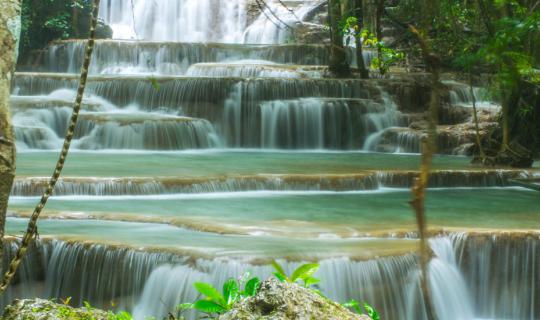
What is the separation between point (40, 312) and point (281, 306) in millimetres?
959

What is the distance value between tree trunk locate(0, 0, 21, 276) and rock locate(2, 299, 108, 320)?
0.25m

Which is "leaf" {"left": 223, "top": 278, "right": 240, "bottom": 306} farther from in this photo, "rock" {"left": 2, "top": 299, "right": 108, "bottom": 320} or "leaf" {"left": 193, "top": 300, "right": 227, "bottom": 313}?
"rock" {"left": 2, "top": 299, "right": 108, "bottom": 320}

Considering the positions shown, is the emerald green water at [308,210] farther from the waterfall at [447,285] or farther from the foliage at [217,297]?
the foliage at [217,297]

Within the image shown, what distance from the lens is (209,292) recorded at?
2838mm

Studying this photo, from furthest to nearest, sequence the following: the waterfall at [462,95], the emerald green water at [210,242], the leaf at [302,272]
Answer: the waterfall at [462,95], the emerald green water at [210,242], the leaf at [302,272]

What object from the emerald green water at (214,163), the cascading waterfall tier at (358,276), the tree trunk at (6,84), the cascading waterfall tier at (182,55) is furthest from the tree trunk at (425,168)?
the cascading waterfall tier at (182,55)

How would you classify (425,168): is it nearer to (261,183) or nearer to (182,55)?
(261,183)

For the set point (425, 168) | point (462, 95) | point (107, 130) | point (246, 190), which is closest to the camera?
point (425, 168)

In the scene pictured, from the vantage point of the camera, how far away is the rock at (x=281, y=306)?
2.08 metres

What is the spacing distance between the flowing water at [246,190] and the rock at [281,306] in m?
0.73

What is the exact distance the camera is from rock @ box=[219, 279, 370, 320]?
2084 mm

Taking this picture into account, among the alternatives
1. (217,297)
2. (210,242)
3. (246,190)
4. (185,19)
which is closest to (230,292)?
(217,297)

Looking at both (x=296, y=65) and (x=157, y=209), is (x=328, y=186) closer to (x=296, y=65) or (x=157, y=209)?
(x=157, y=209)

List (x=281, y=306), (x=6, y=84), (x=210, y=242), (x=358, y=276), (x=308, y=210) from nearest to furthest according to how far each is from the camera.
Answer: (x=281, y=306)
(x=6, y=84)
(x=358, y=276)
(x=210, y=242)
(x=308, y=210)
